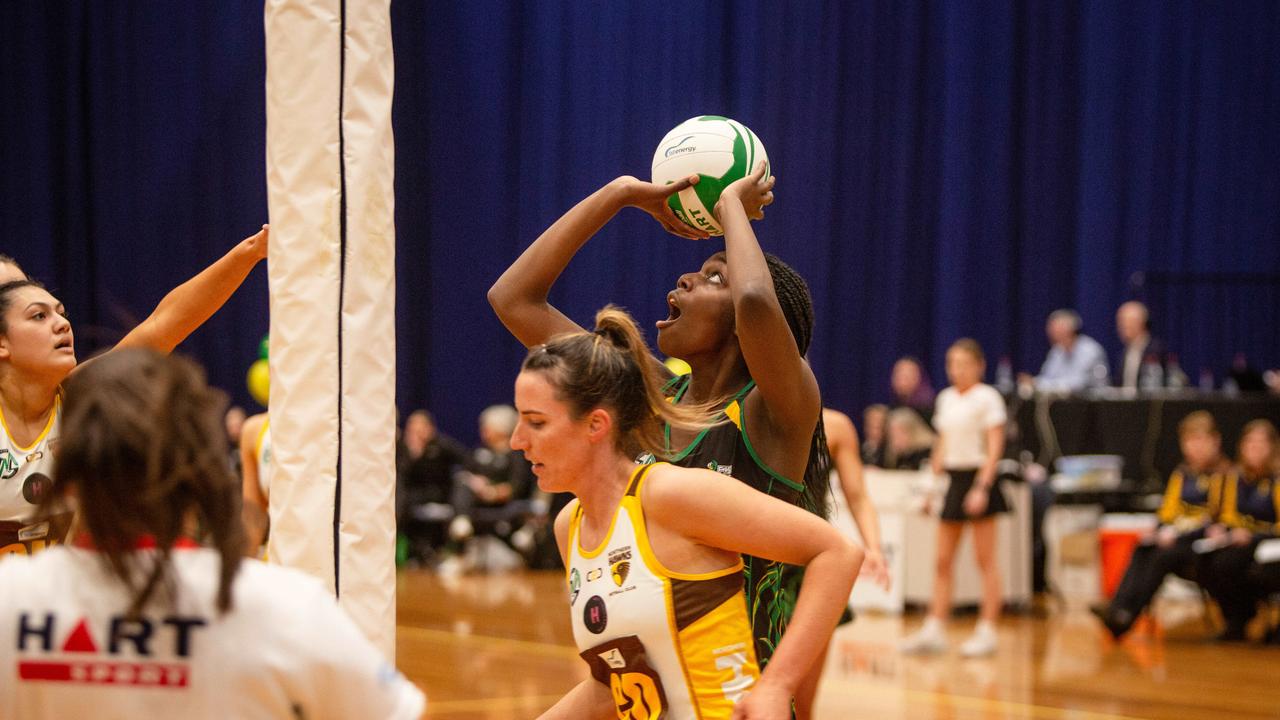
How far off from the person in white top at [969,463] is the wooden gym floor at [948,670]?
0.49 meters

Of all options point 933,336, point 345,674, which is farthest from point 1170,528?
point 345,674

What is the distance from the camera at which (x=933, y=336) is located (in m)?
14.2

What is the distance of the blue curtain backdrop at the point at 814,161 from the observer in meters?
12.7

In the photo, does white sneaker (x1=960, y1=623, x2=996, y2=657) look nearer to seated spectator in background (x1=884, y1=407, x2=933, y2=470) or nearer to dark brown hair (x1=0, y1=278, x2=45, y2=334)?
seated spectator in background (x1=884, y1=407, x2=933, y2=470)

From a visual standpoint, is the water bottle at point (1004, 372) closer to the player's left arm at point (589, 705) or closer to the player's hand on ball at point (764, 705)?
the player's left arm at point (589, 705)

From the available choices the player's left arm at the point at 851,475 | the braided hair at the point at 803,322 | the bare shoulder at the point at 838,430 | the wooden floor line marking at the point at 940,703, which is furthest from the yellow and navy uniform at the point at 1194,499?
the braided hair at the point at 803,322

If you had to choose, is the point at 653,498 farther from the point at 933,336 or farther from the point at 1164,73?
the point at 1164,73

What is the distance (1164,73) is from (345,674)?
1468 cm

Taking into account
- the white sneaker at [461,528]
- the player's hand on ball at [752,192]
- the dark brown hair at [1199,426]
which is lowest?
the white sneaker at [461,528]

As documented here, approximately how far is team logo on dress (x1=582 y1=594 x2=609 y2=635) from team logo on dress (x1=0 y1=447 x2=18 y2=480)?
1442 mm

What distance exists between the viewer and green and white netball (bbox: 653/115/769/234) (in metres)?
2.73

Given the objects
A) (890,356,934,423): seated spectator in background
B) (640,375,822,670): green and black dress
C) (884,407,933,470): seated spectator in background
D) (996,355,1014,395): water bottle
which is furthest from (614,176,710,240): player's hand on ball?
(996,355,1014,395): water bottle

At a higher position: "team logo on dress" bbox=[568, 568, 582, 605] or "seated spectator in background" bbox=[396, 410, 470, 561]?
"team logo on dress" bbox=[568, 568, 582, 605]

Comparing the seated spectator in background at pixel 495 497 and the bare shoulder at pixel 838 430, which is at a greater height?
the bare shoulder at pixel 838 430
